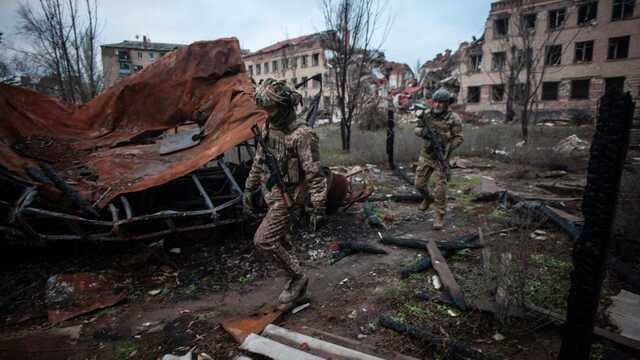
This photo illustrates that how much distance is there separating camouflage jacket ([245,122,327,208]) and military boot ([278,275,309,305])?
71cm

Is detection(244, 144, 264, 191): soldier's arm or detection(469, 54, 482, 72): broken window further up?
detection(469, 54, 482, 72): broken window

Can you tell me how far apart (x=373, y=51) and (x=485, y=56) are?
16800 mm

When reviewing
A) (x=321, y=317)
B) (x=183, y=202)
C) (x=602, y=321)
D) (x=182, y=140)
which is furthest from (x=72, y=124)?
(x=602, y=321)

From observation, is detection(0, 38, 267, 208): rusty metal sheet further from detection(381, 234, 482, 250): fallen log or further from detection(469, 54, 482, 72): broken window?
detection(469, 54, 482, 72): broken window

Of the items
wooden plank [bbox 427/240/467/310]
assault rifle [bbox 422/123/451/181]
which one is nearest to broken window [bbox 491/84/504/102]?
assault rifle [bbox 422/123/451/181]

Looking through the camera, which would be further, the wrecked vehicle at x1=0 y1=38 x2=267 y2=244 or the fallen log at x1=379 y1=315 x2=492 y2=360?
the wrecked vehicle at x1=0 y1=38 x2=267 y2=244

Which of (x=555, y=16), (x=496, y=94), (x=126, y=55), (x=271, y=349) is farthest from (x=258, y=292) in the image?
(x=126, y=55)

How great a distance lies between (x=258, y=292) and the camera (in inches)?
136

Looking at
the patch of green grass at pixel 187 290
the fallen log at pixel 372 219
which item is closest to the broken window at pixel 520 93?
the fallen log at pixel 372 219

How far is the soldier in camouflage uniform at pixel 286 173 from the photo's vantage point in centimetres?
286

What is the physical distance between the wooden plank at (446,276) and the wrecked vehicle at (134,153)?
2.22 meters

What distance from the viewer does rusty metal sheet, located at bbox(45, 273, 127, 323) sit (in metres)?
3.08

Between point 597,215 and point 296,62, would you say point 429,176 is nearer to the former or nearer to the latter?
point 597,215

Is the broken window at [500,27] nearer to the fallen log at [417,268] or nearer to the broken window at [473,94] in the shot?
the broken window at [473,94]
